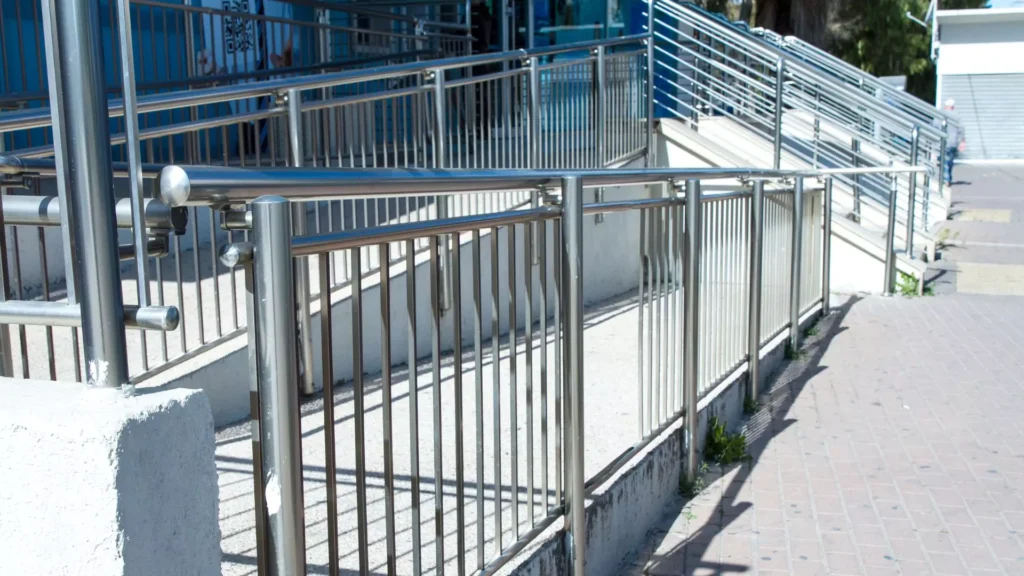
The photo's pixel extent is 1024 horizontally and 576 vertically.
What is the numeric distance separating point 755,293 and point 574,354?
9.69ft

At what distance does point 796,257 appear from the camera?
7.63 m

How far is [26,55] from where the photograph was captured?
281 inches

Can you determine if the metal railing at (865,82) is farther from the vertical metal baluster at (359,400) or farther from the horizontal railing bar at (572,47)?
the vertical metal baluster at (359,400)

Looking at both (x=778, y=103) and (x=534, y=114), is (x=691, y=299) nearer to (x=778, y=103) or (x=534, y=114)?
(x=534, y=114)

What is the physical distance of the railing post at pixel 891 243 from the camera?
1008 centimetres

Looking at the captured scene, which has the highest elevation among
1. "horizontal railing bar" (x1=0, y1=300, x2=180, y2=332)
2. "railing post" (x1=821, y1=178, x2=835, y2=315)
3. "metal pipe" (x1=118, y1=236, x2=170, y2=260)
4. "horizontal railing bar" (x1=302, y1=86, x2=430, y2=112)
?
"horizontal railing bar" (x1=302, y1=86, x2=430, y2=112)

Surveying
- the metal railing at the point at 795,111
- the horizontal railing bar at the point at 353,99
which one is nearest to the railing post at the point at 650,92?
the metal railing at the point at 795,111

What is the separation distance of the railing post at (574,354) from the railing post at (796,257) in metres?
4.50

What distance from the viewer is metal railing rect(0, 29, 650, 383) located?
4070mm

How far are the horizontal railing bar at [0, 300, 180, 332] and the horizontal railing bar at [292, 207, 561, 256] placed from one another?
35 centimetres

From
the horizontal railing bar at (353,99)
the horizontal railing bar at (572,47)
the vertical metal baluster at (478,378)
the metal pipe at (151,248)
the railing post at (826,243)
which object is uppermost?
the horizontal railing bar at (572,47)

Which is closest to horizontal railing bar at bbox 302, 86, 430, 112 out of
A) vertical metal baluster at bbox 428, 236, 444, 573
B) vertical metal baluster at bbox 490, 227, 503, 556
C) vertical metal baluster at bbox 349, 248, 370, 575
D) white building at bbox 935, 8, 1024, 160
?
vertical metal baluster at bbox 490, 227, 503, 556

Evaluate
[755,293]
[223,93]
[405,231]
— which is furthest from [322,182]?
[755,293]

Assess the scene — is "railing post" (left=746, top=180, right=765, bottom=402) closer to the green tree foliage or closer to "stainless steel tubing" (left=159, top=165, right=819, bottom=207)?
"stainless steel tubing" (left=159, top=165, right=819, bottom=207)
